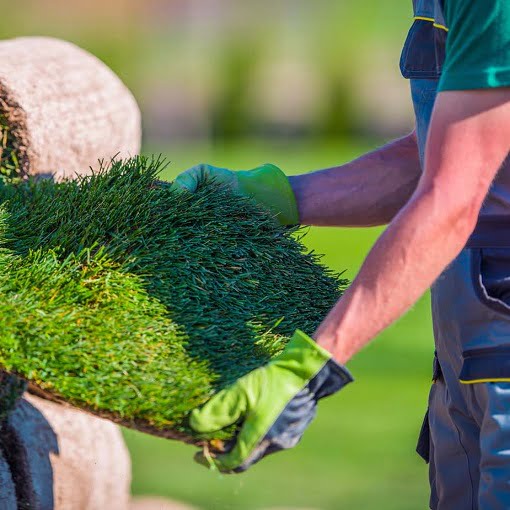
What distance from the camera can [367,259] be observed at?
1507 mm

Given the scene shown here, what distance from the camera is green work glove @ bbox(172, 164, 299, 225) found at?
2.06 metres

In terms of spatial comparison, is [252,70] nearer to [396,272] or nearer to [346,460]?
[346,460]

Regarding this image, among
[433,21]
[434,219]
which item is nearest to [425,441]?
[434,219]

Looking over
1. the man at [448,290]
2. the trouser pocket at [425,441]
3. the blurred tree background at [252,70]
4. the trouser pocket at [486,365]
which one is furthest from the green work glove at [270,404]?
the blurred tree background at [252,70]

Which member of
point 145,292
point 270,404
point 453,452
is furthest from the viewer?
point 453,452

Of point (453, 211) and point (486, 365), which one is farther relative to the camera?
point (486, 365)

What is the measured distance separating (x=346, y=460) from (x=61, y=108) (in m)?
1.91

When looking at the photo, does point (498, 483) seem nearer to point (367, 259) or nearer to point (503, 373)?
point (503, 373)

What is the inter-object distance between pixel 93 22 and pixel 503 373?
47.5 feet

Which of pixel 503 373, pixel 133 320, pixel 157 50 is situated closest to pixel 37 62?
pixel 133 320

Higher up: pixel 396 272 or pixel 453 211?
pixel 453 211

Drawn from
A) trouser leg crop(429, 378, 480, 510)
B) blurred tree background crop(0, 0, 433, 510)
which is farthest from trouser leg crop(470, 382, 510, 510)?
blurred tree background crop(0, 0, 433, 510)

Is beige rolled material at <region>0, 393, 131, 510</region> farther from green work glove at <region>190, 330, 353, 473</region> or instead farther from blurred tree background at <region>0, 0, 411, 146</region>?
blurred tree background at <region>0, 0, 411, 146</region>

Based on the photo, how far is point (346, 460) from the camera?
11.8ft
